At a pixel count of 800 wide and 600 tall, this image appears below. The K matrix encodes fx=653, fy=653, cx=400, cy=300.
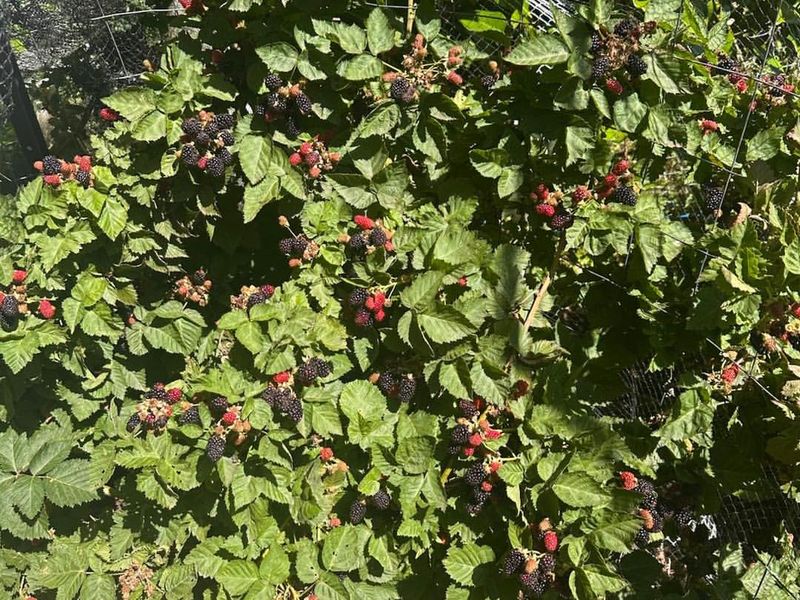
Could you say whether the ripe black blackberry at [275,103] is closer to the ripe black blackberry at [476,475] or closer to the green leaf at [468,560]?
the ripe black blackberry at [476,475]

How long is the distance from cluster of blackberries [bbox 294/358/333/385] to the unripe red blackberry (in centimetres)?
75

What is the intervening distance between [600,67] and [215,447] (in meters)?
1.33

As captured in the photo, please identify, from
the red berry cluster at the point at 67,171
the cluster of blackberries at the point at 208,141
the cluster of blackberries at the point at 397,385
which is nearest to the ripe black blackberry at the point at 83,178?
the red berry cluster at the point at 67,171

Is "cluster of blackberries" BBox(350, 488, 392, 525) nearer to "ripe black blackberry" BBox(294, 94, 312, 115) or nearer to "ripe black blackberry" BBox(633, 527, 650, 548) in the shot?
"ripe black blackberry" BBox(633, 527, 650, 548)

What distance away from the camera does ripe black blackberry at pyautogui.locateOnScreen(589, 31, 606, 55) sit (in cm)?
151

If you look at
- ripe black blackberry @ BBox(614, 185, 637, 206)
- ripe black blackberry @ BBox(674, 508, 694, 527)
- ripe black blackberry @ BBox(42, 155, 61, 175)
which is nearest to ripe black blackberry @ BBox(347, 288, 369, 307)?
ripe black blackberry @ BBox(614, 185, 637, 206)

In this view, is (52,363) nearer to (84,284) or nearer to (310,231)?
(84,284)

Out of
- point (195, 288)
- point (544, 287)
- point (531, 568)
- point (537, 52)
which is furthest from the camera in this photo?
point (195, 288)

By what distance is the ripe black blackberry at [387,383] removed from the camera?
70.6 inches

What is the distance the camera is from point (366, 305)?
1.69 m

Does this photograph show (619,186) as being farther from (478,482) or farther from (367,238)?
(478,482)

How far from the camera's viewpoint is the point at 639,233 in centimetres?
168

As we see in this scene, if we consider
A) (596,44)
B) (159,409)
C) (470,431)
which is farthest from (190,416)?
(596,44)

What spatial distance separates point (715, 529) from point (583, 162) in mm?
1343
